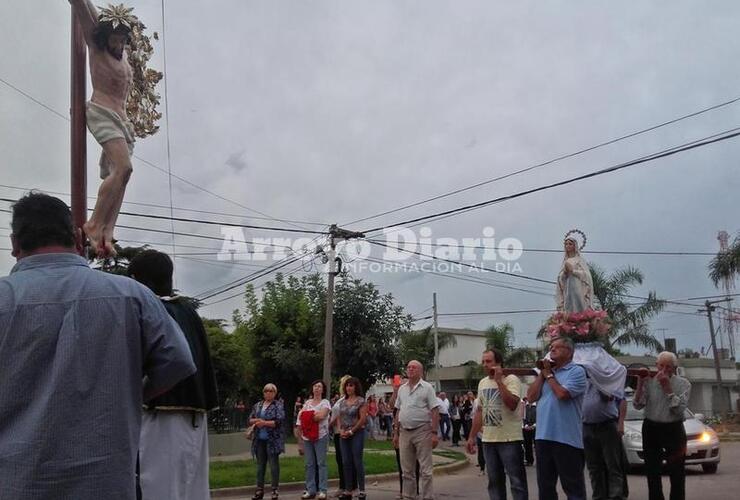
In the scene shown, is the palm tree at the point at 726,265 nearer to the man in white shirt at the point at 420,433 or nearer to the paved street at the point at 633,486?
the paved street at the point at 633,486

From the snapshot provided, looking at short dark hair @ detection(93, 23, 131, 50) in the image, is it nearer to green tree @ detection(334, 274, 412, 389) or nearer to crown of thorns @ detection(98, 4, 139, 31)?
crown of thorns @ detection(98, 4, 139, 31)

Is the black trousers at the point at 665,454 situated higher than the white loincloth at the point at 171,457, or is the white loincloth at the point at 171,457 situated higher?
the white loincloth at the point at 171,457

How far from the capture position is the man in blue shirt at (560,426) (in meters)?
6.66

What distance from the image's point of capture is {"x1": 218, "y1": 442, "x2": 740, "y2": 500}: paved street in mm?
11352

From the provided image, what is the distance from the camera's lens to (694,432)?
1379 cm

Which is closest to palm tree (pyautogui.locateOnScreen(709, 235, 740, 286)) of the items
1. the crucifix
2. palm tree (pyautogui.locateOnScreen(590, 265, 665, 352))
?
palm tree (pyautogui.locateOnScreen(590, 265, 665, 352))

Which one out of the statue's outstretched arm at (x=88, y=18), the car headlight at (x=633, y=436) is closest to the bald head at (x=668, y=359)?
the car headlight at (x=633, y=436)

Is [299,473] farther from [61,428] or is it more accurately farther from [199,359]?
[61,428]

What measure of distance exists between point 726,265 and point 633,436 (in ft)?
58.0

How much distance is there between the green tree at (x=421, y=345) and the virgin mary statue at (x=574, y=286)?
19758mm

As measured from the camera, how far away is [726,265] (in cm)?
2884

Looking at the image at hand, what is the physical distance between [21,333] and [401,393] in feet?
25.6

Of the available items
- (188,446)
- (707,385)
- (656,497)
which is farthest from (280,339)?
(707,385)

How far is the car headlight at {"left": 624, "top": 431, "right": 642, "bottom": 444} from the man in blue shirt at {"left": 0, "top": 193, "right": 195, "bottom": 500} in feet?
41.4
